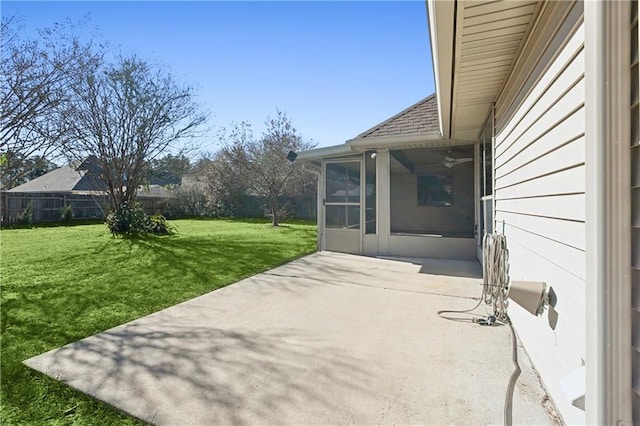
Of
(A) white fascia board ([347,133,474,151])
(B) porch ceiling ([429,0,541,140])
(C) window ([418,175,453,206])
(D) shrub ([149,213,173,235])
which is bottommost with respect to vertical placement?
(D) shrub ([149,213,173,235])

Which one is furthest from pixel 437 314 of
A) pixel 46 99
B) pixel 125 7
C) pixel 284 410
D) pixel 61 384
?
pixel 46 99

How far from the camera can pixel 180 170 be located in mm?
12047

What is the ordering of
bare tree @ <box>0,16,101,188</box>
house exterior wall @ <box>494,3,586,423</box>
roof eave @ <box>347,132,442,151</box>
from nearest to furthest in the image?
house exterior wall @ <box>494,3,586,423</box>
bare tree @ <box>0,16,101,188</box>
roof eave @ <box>347,132,442,151</box>

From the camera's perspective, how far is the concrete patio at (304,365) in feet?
6.22

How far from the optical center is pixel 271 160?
16047mm

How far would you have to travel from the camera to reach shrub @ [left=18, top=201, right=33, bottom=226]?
48.1 feet

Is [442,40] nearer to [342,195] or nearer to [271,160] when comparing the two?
[342,195]

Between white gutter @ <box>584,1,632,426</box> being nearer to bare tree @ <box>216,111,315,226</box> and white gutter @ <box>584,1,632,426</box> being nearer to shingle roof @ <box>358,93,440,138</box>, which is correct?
shingle roof @ <box>358,93,440,138</box>

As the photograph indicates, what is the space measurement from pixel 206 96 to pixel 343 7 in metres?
8.50

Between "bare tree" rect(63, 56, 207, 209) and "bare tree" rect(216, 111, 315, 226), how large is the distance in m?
4.78

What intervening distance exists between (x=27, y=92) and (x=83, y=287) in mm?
3290

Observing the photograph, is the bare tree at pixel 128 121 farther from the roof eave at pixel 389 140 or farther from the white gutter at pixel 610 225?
the white gutter at pixel 610 225

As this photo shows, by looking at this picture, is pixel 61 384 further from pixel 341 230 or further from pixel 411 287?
pixel 341 230

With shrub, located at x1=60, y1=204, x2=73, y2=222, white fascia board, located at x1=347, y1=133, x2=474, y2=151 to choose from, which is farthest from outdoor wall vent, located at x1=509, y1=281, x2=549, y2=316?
shrub, located at x1=60, y1=204, x2=73, y2=222
